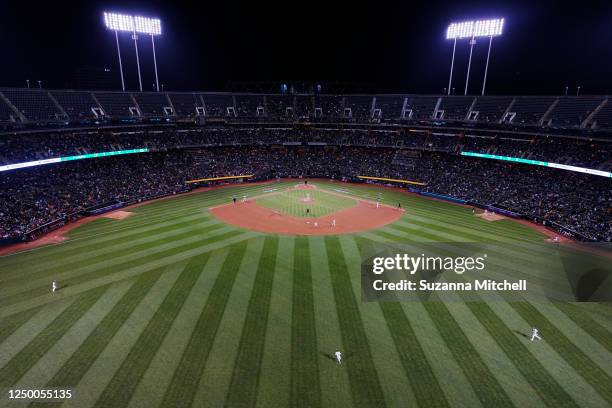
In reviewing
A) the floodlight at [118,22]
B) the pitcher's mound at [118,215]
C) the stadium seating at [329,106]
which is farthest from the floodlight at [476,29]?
the pitcher's mound at [118,215]

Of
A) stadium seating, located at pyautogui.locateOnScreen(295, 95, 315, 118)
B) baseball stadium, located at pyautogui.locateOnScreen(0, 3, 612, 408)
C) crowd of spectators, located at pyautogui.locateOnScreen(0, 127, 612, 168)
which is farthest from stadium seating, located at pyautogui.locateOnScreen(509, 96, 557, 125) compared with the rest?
stadium seating, located at pyautogui.locateOnScreen(295, 95, 315, 118)

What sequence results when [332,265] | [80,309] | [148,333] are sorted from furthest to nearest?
1. [332,265]
2. [80,309]
3. [148,333]

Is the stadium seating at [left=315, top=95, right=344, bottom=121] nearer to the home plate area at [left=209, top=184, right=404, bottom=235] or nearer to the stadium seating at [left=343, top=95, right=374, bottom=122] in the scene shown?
the stadium seating at [left=343, top=95, right=374, bottom=122]

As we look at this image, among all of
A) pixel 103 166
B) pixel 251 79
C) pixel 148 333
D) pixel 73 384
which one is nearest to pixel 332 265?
pixel 148 333

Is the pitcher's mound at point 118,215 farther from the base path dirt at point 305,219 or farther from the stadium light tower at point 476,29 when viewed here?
the stadium light tower at point 476,29

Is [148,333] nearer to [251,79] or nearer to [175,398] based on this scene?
[175,398]

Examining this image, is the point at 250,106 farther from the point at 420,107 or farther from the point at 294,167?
the point at 420,107
